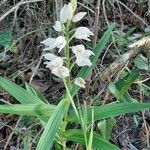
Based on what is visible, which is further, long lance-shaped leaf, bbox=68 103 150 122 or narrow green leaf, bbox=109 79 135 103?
narrow green leaf, bbox=109 79 135 103

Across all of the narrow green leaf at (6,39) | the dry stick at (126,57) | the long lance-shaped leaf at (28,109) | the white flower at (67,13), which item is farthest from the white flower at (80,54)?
the narrow green leaf at (6,39)

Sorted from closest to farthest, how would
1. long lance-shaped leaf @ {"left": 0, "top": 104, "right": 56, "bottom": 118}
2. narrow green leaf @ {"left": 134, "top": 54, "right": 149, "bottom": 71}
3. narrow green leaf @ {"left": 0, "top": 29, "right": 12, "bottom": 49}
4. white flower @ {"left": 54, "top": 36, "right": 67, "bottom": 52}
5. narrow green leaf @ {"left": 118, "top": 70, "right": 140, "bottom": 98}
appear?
white flower @ {"left": 54, "top": 36, "right": 67, "bottom": 52}
long lance-shaped leaf @ {"left": 0, "top": 104, "right": 56, "bottom": 118}
narrow green leaf @ {"left": 118, "top": 70, "right": 140, "bottom": 98}
narrow green leaf @ {"left": 134, "top": 54, "right": 149, "bottom": 71}
narrow green leaf @ {"left": 0, "top": 29, "right": 12, "bottom": 49}

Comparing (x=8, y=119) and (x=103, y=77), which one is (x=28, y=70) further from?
(x=103, y=77)

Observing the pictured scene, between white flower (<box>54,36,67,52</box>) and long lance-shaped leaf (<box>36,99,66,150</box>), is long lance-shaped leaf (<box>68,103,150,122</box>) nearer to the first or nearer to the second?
long lance-shaped leaf (<box>36,99,66,150</box>)

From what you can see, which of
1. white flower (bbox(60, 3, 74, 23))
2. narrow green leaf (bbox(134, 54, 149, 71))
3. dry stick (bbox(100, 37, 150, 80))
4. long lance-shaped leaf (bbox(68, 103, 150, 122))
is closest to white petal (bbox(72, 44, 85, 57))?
white flower (bbox(60, 3, 74, 23))

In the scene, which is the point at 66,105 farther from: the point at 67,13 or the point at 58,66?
the point at 67,13

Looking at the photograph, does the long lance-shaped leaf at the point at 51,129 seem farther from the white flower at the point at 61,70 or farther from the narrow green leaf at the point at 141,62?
the narrow green leaf at the point at 141,62

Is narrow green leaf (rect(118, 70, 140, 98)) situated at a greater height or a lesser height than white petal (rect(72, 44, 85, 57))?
lesser
